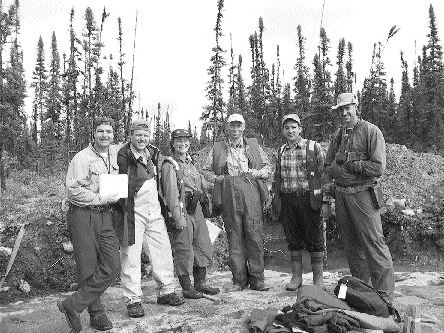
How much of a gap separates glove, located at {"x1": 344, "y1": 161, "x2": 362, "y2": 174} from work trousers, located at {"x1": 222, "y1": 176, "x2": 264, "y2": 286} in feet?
4.61

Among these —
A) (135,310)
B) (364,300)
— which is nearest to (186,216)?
(135,310)

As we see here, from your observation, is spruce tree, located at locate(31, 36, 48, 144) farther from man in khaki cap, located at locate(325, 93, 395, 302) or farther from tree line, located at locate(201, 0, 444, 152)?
man in khaki cap, located at locate(325, 93, 395, 302)

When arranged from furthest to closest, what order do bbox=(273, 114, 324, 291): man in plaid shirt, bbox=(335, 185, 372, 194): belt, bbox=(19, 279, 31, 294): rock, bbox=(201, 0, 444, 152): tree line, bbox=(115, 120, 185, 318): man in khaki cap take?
bbox=(201, 0, 444, 152): tree line, bbox=(19, 279, 31, 294): rock, bbox=(273, 114, 324, 291): man in plaid shirt, bbox=(335, 185, 372, 194): belt, bbox=(115, 120, 185, 318): man in khaki cap

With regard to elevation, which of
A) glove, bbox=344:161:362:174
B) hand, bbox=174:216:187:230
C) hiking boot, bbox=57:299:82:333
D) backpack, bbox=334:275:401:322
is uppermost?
glove, bbox=344:161:362:174

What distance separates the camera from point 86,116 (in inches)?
1201

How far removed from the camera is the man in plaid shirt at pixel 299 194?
17.7ft

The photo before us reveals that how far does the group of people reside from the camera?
4.18m

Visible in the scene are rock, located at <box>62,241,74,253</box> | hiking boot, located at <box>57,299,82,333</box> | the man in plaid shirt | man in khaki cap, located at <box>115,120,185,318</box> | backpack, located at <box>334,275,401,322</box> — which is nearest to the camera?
backpack, located at <box>334,275,401,322</box>

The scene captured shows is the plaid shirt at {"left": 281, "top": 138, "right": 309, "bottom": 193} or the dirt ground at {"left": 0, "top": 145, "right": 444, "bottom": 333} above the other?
the plaid shirt at {"left": 281, "top": 138, "right": 309, "bottom": 193}

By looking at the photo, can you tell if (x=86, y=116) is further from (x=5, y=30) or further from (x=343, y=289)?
(x=343, y=289)

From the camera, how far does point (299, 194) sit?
5.41 m

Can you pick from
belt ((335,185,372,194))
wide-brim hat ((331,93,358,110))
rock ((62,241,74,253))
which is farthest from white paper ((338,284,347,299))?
rock ((62,241,74,253))

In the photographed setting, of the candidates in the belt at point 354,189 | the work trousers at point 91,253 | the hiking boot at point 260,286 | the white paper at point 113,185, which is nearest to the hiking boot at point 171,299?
the work trousers at point 91,253

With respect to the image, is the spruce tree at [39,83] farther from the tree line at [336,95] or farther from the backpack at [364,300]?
the backpack at [364,300]
